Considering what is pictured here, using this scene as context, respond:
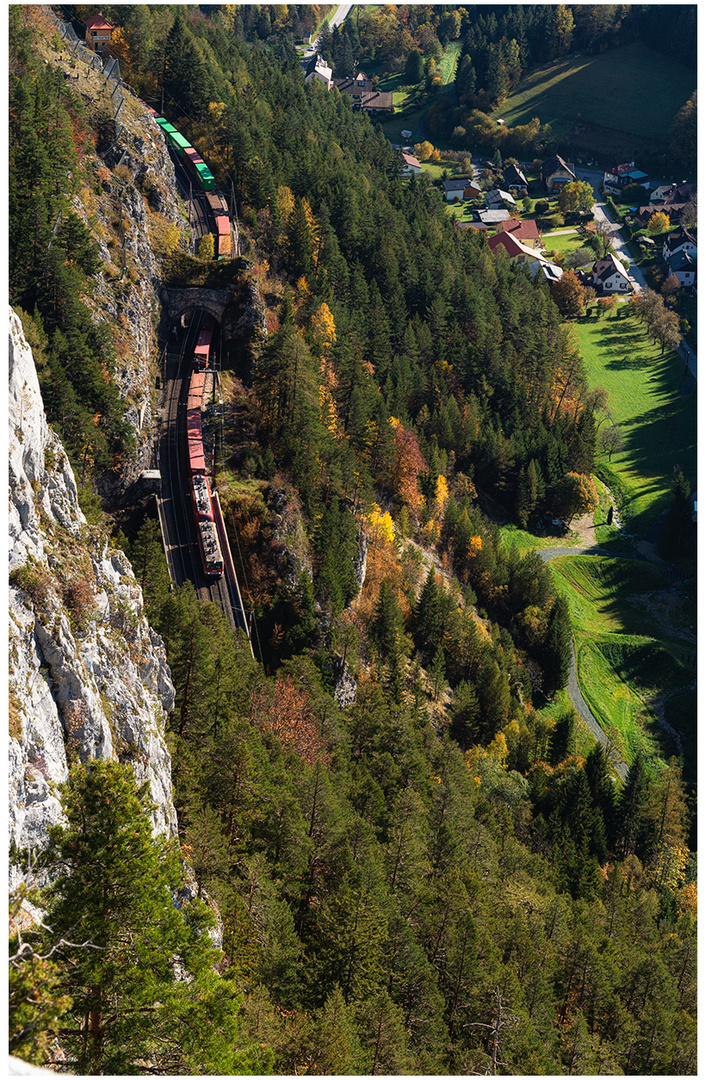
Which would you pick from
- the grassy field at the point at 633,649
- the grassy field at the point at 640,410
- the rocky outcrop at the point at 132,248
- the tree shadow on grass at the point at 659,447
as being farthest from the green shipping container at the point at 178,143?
the tree shadow on grass at the point at 659,447

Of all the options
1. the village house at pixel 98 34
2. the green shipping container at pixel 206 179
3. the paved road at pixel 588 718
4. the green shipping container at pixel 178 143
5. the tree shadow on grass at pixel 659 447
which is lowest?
the paved road at pixel 588 718

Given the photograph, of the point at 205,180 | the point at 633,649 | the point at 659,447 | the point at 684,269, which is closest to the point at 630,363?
the point at 659,447

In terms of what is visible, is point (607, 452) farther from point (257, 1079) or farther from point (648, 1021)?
point (257, 1079)

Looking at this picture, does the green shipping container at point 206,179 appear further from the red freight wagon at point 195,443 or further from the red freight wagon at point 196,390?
the red freight wagon at point 195,443

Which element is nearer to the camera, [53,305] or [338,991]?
[338,991]

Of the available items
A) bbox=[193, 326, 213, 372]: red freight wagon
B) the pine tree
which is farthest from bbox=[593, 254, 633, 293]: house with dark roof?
the pine tree

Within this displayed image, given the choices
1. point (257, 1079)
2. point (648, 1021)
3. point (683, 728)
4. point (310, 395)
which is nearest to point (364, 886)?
point (257, 1079)

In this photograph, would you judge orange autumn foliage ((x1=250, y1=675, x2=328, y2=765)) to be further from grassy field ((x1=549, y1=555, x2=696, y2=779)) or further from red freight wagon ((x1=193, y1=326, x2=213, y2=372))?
grassy field ((x1=549, y1=555, x2=696, y2=779))
